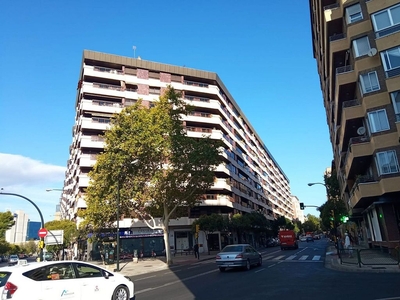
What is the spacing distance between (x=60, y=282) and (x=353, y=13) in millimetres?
26447

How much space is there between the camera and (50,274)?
7.79 m

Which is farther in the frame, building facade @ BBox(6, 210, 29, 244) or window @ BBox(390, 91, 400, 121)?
building facade @ BBox(6, 210, 29, 244)

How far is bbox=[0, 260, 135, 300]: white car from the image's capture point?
7121 millimetres

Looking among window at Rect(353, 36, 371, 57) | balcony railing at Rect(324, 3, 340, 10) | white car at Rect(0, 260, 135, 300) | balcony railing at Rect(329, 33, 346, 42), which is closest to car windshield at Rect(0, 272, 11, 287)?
white car at Rect(0, 260, 135, 300)

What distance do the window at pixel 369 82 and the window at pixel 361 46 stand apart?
174cm

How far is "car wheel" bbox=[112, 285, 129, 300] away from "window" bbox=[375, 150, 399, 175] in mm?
19419

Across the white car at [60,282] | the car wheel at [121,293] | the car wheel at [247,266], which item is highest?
the white car at [60,282]

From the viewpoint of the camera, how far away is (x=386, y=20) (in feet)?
72.9

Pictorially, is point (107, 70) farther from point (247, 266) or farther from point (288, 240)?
point (247, 266)

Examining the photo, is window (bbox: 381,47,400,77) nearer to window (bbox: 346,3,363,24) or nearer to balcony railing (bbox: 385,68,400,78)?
balcony railing (bbox: 385,68,400,78)

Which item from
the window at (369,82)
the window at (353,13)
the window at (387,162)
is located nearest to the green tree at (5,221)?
the window at (387,162)

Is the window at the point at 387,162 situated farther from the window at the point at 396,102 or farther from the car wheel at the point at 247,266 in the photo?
the car wheel at the point at 247,266

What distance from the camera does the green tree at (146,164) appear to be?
28719 mm

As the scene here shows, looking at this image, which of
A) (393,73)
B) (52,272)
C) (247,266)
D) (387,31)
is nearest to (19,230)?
(247,266)
